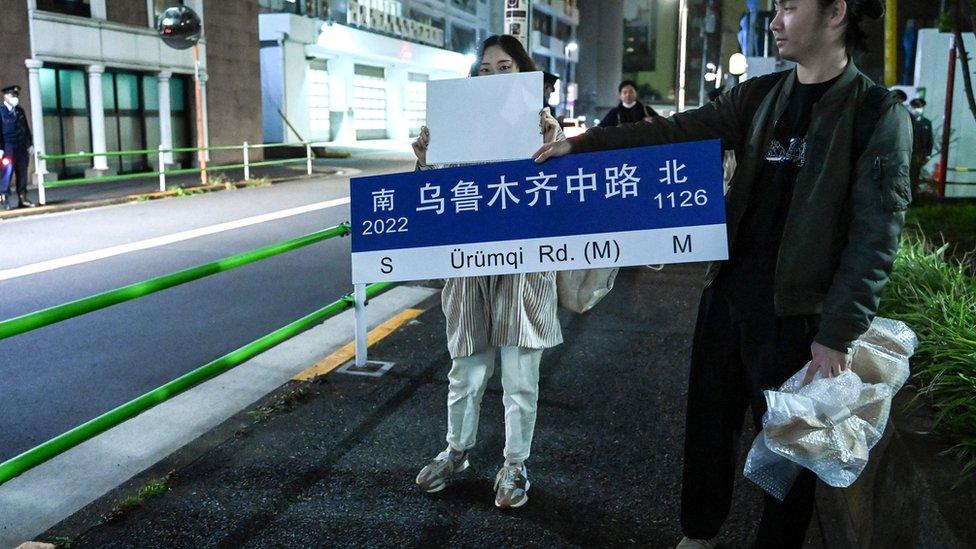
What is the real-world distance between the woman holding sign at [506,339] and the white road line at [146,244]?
7061mm

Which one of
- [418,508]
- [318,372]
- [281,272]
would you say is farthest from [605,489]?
[281,272]

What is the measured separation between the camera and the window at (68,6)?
19.2 metres

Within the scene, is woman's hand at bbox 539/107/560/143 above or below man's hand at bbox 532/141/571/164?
above

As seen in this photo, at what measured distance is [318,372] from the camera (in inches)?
215

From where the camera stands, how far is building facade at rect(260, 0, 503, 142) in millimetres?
32656

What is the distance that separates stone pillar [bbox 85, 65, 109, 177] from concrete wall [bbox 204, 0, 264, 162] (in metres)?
4.59

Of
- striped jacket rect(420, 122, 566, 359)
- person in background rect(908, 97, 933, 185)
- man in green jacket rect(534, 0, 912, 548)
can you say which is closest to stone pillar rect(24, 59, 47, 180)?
person in background rect(908, 97, 933, 185)

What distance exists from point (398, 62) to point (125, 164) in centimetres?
2286

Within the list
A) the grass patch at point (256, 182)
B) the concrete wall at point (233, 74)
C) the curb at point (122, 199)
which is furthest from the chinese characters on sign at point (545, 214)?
the concrete wall at point (233, 74)

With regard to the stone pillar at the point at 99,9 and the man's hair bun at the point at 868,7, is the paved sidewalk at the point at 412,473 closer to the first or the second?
the man's hair bun at the point at 868,7

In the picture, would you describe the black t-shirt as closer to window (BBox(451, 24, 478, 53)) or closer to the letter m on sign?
the letter m on sign

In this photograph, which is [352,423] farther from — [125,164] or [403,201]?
[125,164]

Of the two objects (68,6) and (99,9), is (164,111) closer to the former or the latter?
(99,9)

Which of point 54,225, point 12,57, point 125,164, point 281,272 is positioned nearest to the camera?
point 281,272
